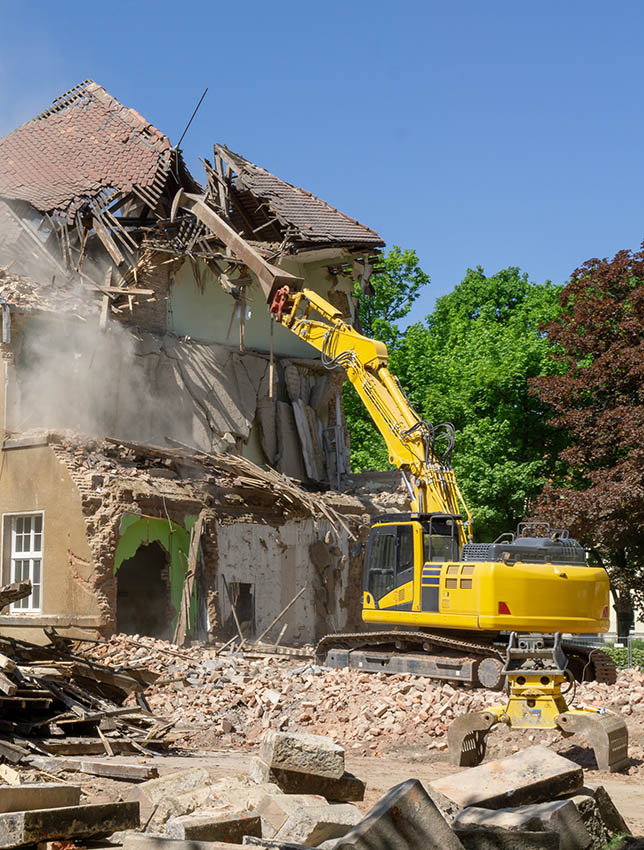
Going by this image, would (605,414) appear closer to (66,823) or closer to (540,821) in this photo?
(540,821)

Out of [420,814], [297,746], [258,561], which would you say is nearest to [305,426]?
[258,561]

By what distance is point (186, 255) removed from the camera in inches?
1009

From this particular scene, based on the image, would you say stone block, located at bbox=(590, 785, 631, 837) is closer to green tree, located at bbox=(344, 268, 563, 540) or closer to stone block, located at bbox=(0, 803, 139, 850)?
stone block, located at bbox=(0, 803, 139, 850)

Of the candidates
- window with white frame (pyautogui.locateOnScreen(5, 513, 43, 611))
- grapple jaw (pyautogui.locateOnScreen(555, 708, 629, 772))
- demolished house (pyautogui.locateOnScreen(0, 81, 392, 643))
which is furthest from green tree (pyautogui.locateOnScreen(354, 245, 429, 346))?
grapple jaw (pyautogui.locateOnScreen(555, 708, 629, 772))

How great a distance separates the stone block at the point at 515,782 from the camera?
876cm

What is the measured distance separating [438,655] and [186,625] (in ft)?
21.9

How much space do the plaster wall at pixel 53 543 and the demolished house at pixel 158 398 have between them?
42 mm

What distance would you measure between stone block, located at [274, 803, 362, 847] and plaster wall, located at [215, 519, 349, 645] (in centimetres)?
1487

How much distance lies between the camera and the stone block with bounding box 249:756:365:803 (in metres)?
9.48

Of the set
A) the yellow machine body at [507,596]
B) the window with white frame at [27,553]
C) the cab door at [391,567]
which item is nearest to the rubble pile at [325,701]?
the yellow machine body at [507,596]

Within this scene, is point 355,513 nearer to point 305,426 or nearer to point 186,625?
point 305,426

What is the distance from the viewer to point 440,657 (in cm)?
1677

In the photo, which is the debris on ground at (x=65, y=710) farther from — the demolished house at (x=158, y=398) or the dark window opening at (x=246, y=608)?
the dark window opening at (x=246, y=608)

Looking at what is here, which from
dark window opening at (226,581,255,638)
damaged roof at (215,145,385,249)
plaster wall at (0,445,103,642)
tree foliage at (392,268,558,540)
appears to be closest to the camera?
plaster wall at (0,445,103,642)
